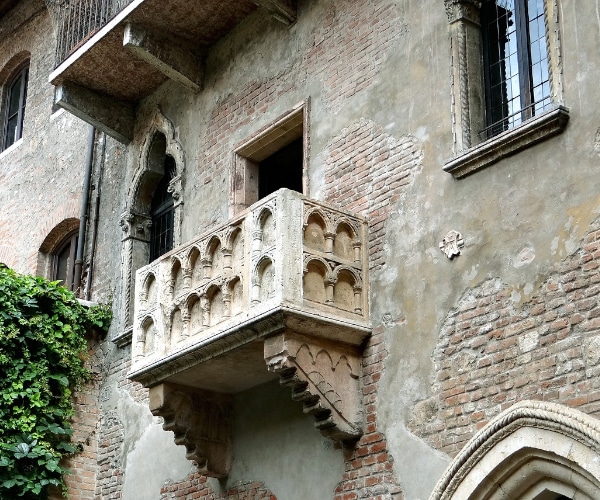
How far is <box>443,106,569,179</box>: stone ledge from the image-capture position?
25.7 ft

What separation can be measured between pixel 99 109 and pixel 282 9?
2.94 metres

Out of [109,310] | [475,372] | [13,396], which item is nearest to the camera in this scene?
[475,372]

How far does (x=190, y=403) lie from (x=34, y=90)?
775cm

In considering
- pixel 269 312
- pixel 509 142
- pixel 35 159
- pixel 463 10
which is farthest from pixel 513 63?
pixel 35 159

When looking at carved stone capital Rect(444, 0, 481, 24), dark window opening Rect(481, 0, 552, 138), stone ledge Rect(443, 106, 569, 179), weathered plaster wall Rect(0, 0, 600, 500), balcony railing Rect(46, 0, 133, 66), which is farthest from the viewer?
balcony railing Rect(46, 0, 133, 66)

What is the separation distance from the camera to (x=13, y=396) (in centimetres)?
1106

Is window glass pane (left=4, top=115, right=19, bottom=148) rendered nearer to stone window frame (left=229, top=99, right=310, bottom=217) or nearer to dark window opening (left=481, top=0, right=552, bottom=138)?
stone window frame (left=229, top=99, right=310, bottom=217)

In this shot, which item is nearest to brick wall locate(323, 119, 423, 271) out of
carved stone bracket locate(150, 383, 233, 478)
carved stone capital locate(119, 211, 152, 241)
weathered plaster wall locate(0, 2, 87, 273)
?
carved stone bracket locate(150, 383, 233, 478)

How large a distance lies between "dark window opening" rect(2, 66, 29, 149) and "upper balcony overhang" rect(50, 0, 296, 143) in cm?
353

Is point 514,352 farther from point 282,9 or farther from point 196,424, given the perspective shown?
point 282,9

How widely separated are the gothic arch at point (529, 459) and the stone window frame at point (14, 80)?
1055 cm

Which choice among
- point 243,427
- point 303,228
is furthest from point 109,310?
point 303,228

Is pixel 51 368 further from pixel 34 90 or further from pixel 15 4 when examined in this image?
pixel 15 4

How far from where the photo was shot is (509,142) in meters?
8.12
